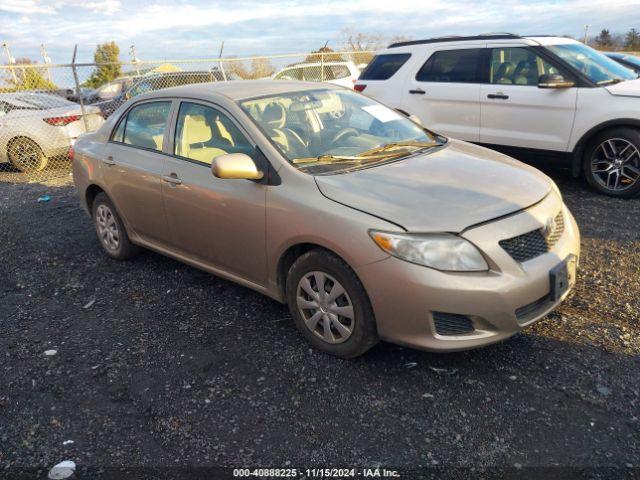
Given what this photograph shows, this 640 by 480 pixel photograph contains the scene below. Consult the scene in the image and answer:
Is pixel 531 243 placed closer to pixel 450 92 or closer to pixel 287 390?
pixel 287 390

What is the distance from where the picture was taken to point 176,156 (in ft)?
13.5

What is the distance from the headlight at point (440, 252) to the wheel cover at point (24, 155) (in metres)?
9.39

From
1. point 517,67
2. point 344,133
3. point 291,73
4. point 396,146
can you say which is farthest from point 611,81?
point 291,73

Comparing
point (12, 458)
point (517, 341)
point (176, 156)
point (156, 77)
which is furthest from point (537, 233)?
point (156, 77)

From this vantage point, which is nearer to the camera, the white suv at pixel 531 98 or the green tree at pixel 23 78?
the white suv at pixel 531 98

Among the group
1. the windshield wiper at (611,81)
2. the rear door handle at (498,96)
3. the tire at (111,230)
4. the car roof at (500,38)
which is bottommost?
the tire at (111,230)

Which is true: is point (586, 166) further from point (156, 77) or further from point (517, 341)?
point (156, 77)

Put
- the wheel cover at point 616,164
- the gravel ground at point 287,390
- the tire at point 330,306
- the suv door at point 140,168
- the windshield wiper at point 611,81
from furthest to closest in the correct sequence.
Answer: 1. the windshield wiper at point 611,81
2. the wheel cover at point 616,164
3. the suv door at point 140,168
4. the tire at point 330,306
5. the gravel ground at point 287,390

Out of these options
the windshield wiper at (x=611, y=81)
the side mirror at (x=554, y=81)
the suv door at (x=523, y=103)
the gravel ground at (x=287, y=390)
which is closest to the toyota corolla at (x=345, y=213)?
the gravel ground at (x=287, y=390)

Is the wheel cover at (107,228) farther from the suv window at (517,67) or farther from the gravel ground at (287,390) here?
the suv window at (517,67)

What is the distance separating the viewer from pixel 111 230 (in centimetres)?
516

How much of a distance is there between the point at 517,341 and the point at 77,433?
2680 mm

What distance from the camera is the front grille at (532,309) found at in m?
2.91

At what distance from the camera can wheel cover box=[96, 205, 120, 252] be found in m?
5.09
